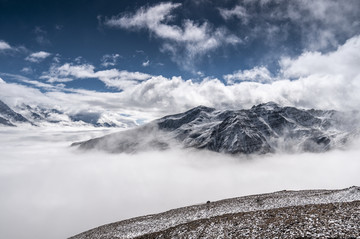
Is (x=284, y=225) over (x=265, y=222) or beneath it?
over

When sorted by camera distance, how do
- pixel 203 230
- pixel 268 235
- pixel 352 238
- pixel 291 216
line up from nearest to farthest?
pixel 352 238 → pixel 268 235 → pixel 291 216 → pixel 203 230

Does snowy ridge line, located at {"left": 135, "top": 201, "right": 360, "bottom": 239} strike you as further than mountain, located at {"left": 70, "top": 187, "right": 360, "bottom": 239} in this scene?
No

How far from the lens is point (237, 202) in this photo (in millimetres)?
39844

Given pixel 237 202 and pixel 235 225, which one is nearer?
pixel 235 225

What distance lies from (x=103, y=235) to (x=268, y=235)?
93.5 feet

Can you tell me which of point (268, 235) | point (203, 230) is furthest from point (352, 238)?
point (203, 230)

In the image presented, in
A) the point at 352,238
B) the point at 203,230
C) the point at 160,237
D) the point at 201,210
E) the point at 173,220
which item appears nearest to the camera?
the point at 352,238

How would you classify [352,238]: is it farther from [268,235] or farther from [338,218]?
[268,235]

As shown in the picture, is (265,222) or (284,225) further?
(265,222)

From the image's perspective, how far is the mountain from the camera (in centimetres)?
2052

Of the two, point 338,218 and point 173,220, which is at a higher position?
point 338,218

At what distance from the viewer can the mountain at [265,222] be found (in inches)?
808

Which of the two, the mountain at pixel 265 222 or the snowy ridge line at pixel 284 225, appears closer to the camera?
the snowy ridge line at pixel 284 225

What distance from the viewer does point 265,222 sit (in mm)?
24938
